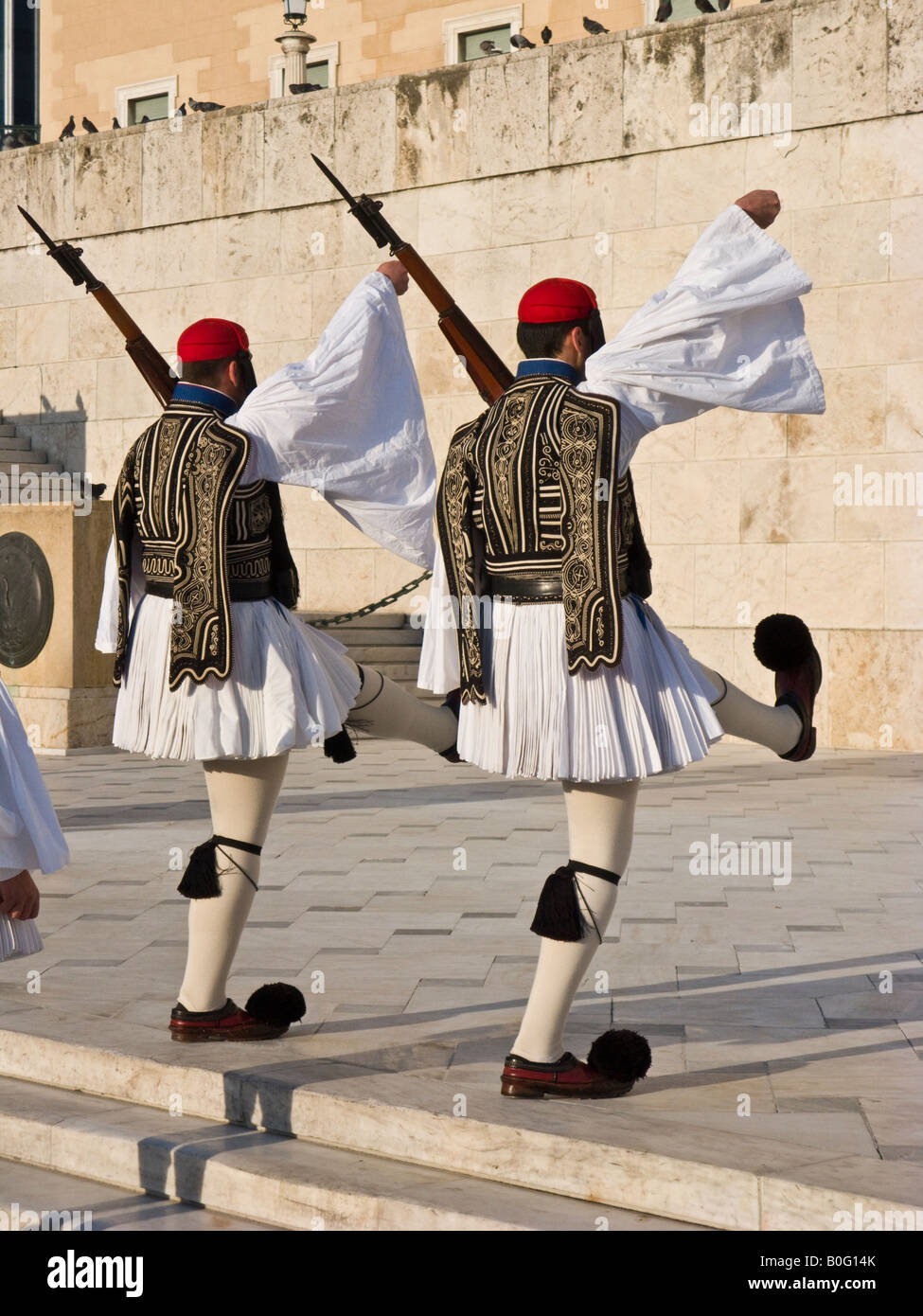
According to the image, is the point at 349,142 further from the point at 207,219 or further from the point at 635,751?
the point at 635,751

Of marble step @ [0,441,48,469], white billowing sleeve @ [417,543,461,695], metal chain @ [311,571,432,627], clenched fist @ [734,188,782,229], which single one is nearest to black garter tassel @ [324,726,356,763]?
white billowing sleeve @ [417,543,461,695]

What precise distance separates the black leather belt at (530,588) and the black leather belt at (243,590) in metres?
0.61

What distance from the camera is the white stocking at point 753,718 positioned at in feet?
13.1

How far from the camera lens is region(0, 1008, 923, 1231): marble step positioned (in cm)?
297

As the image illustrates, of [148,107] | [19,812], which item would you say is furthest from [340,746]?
[148,107]

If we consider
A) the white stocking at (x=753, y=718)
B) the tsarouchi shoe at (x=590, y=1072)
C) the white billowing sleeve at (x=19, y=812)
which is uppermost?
the white stocking at (x=753, y=718)

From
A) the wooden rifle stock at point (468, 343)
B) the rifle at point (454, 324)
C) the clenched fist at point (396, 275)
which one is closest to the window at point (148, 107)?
the rifle at point (454, 324)

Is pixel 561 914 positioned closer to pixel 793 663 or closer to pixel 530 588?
pixel 530 588

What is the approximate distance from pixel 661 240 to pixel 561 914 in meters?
11.1

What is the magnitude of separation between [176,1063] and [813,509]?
32.6 ft

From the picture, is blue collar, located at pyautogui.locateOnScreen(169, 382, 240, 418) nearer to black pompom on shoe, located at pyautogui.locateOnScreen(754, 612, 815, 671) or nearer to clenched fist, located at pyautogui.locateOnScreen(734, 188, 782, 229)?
clenched fist, located at pyautogui.locateOnScreen(734, 188, 782, 229)

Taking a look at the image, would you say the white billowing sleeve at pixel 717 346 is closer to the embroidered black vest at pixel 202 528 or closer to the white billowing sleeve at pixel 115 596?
the embroidered black vest at pixel 202 528

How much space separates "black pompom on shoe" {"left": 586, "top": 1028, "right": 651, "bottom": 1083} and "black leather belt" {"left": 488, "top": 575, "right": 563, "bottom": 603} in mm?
960
